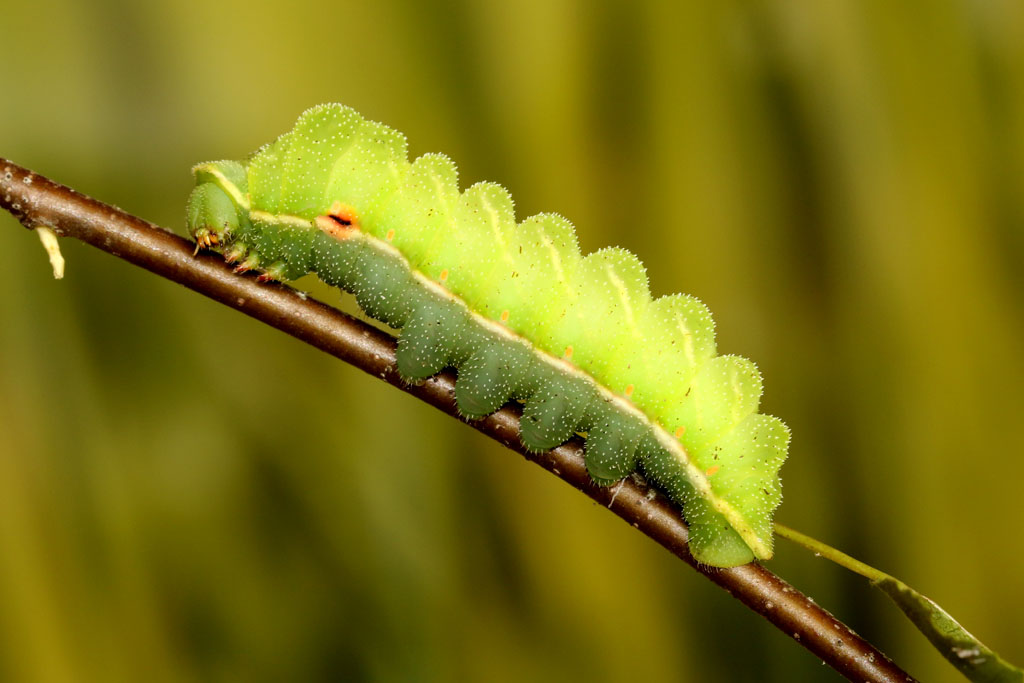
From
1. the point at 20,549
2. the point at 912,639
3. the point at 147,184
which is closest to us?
the point at 20,549

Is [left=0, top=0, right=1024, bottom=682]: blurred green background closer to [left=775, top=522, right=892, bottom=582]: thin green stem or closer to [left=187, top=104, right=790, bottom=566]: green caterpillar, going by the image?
[left=187, top=104, right=790, bottom=566]: green caterpillar

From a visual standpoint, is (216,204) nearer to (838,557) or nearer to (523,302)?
(523,302)

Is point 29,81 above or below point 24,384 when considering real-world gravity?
above

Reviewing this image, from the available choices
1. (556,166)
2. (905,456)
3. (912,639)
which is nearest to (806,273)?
(905,456)

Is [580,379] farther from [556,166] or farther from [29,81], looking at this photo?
[29,81]

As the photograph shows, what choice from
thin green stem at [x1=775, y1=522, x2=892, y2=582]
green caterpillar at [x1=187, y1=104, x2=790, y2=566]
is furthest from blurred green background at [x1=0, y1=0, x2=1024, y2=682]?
thin green stem at [x1=775, y1=522, x2=892, y2=582]

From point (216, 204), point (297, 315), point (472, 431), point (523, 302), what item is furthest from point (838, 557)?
point (472, 431)
